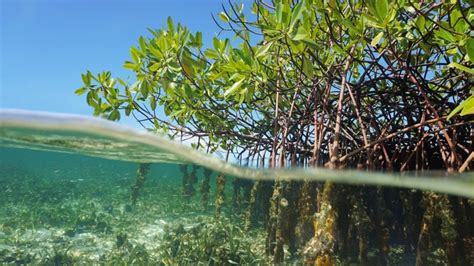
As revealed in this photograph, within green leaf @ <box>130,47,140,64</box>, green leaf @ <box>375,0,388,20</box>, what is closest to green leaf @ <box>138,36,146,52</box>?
green leaf @ <box>130,47,140,64</box>

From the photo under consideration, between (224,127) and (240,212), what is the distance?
5.03ft

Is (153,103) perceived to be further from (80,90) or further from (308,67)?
(308,67)

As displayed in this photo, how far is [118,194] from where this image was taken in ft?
11.5

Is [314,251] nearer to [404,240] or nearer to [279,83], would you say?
[404,240]

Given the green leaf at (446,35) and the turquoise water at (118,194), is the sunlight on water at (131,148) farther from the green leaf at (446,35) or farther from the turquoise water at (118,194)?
the green leaf at (446,35)

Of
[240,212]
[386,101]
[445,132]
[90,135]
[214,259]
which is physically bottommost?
[214,259]

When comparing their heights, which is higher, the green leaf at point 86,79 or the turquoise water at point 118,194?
the green leaf at point 86,79

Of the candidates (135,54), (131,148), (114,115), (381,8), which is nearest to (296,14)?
(381,8)

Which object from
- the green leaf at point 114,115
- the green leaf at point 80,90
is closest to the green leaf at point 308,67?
the green leaf at point 114,115

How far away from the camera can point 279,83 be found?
162 inches

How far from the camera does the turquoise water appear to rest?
3.20m

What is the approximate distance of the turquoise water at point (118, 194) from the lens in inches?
126

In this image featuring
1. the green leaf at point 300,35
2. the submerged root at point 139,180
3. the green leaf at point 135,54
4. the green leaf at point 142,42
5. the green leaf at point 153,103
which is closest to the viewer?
the green leaf at point 300,35

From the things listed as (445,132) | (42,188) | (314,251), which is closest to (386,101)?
(445,132)
